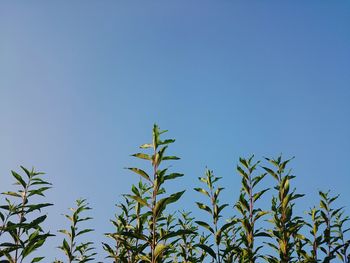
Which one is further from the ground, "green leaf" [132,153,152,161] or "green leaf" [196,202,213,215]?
"green leaf" [132,153,152,161]

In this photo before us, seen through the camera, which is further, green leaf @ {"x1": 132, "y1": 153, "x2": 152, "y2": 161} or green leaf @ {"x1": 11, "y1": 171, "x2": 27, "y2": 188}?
green leaf @ {"x1": 11, "y1": 171, "x2": 27, "y2": 188}

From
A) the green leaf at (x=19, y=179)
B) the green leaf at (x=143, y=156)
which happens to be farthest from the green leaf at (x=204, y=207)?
the green leaf at (x=19, y=179)

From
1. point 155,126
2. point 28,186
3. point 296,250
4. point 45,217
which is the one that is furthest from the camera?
point 296,250

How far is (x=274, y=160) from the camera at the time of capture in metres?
8.32

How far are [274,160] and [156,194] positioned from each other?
3.90m

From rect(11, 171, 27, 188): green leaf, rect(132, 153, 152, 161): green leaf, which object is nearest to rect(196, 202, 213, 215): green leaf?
rect(132, 153, 152, 161): green leaf

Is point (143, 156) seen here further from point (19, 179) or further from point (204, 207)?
point (19, 179)

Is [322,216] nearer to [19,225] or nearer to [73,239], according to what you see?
[73,239]

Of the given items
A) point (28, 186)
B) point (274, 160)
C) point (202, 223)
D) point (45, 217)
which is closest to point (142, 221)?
point (202, 223)

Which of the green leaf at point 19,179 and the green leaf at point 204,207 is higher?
the green leaf at point 19,179

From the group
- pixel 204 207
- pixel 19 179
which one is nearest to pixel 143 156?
pixel 204 207

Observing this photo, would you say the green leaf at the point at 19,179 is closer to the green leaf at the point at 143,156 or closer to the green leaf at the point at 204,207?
the green leaf at the point at 143,156

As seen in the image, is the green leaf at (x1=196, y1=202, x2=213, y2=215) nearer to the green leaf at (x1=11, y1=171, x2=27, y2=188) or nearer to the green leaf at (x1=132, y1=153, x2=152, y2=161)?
the green leaf at (x1=132, y1=153, x2=152, y2=161)

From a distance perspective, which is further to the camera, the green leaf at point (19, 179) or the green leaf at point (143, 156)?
the green leaf at point (19, 179)
